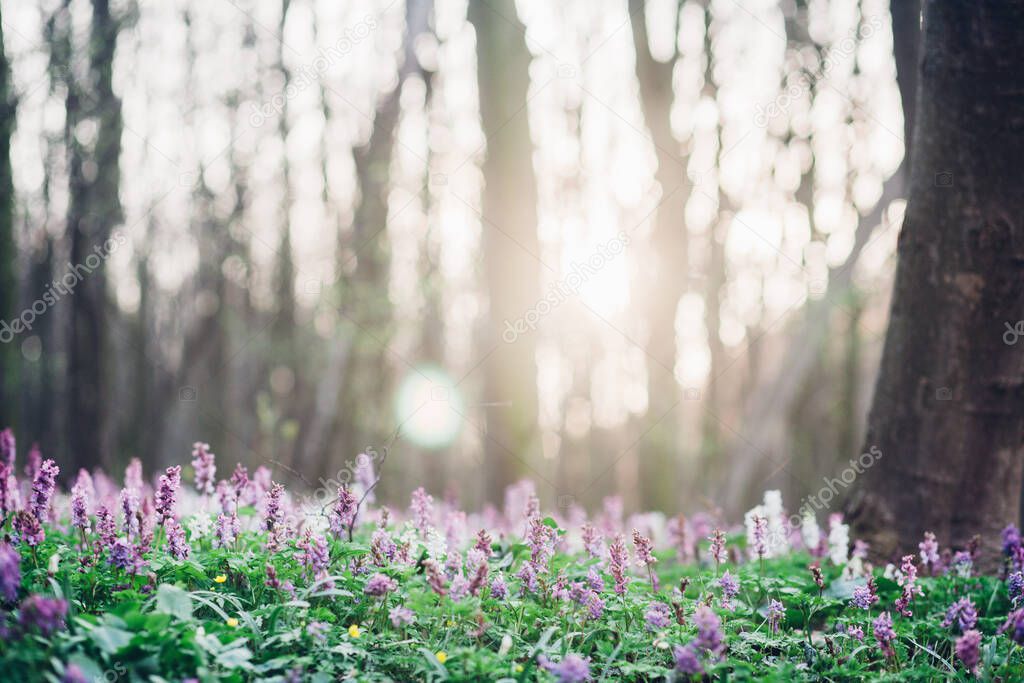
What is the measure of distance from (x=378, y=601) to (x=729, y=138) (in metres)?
13.8

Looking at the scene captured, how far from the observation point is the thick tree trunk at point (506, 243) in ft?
22.4

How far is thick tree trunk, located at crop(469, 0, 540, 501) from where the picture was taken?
682cm

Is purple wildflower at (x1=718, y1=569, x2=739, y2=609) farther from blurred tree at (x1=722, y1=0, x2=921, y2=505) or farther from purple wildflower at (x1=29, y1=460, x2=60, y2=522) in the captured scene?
blurred tree at (x1=722, y1=0, x2=921, y2=505)

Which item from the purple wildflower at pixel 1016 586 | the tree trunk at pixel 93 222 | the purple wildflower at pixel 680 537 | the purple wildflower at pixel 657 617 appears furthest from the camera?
the tree trunk at pixel 93 222

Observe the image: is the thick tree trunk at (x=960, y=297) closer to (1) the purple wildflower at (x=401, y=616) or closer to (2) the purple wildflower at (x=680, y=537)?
(2) the purple wildflower at (x=680, y=537)

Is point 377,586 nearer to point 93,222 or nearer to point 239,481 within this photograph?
point 239,481

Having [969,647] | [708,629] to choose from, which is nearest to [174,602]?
[708,629]

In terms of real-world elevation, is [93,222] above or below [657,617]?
above

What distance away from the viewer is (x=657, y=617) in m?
2.76

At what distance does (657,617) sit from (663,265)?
8658mm

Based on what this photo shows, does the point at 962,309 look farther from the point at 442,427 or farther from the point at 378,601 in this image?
the point at 442,427

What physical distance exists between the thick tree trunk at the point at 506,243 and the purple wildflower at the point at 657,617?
385 cm

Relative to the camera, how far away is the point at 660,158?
33.4 feet

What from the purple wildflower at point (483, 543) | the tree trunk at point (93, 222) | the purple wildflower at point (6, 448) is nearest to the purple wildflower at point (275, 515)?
the purple wildflower at point (483, 543)
